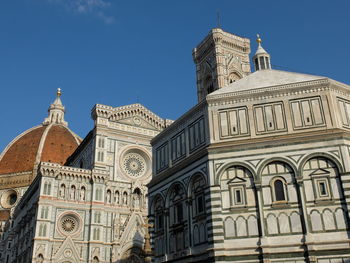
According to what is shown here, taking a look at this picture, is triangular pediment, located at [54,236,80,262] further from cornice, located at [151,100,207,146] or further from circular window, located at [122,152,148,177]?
cornice, located at [151,100,207,146]

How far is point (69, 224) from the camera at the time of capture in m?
41.2

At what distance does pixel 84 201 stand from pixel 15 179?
36.9 metres

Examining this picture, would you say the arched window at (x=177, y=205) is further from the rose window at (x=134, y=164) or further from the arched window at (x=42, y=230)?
the rose window at (x=134, y=164)

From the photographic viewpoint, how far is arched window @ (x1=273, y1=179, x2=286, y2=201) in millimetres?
19547

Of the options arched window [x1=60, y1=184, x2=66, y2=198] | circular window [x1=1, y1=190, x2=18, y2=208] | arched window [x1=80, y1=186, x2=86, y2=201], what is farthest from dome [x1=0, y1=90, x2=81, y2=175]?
arched window [x1=60, y1=184, x2=66, y2=198]

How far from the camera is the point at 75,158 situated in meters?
54.9

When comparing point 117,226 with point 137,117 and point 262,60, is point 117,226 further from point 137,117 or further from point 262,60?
point 262,60

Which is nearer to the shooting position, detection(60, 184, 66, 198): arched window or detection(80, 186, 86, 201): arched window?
detection(60, 184, 66, 198): arched window

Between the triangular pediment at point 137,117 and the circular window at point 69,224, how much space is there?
13239mm

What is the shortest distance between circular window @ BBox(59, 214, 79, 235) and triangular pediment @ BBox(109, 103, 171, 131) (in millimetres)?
13239

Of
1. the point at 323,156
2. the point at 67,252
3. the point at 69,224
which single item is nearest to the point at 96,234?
the point at 69,224

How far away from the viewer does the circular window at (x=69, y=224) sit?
40.8 metres

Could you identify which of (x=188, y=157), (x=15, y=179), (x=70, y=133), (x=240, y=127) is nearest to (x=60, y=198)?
(x=188, y=157)

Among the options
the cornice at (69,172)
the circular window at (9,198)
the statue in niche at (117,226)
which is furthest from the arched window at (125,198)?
the circular window at (9,198)
